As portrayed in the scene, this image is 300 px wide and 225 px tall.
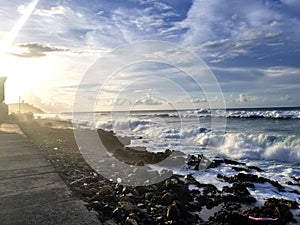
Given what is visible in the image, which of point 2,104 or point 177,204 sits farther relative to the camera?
point 2,104

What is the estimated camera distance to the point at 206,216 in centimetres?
562

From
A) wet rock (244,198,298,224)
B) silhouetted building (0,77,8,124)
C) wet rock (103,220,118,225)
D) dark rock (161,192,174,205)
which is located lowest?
wet rock (244,198,298,224)

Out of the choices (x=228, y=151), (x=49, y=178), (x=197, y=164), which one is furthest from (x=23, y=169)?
(x=228, y=151)

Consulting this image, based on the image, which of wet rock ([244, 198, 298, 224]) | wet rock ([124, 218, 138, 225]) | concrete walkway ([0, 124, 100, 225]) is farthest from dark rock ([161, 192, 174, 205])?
concrete walkway ([0, 124, 100, 225])

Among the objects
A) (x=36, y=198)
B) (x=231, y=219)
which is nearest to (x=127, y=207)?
(x=36, y=198)

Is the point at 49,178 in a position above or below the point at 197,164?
above

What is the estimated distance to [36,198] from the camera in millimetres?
4223

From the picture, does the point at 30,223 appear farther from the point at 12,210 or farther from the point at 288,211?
the point at 288,211

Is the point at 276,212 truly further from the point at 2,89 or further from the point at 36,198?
the point at 2,89

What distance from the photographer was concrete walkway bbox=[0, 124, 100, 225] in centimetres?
355

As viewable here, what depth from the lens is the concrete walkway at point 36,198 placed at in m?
3.55

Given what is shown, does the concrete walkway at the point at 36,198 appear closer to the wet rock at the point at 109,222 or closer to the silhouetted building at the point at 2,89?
the wet rock at the point at 109,222

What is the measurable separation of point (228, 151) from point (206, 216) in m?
10.7

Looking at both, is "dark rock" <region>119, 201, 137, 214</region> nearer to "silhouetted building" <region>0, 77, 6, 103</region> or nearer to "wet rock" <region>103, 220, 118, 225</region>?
"wet rock" <region>103, 220, 118, 225</region>
